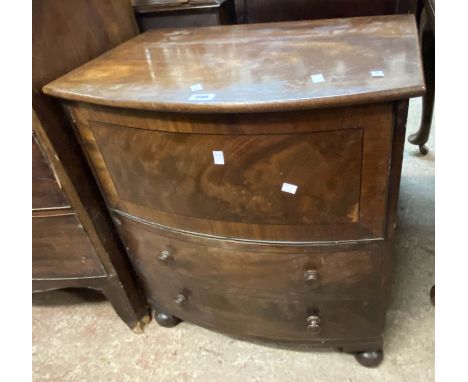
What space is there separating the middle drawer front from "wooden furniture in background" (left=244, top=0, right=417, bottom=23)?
2.10 feet

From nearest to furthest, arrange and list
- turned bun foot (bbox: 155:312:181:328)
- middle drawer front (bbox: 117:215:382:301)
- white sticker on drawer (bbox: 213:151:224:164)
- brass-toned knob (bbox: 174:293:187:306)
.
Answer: white sticker on drawer (bbox: 213:151:224:164) < middle drawer front (bbox: 117:215:382:301) < brass-toned knob (bbox: 174:293:187:306) < turned bun foot (bbox: 155:312:181:328)

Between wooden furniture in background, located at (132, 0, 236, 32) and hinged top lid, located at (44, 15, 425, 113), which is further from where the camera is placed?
wooden furniture in background, located at (132, 0, 236, 32)

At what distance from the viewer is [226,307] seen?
102 centimetres

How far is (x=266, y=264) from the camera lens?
0.87 m

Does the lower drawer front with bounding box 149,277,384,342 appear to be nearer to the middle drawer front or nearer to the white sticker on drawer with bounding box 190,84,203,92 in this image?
the middle drawer front

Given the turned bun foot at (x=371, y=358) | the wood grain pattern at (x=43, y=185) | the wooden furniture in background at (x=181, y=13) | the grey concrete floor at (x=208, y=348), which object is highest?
the wooden furniture in background at (x=181, y=13)

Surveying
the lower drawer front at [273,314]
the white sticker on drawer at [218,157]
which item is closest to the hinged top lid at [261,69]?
the white sticker on drawer at [218,157]

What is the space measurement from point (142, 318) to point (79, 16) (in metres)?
0.90

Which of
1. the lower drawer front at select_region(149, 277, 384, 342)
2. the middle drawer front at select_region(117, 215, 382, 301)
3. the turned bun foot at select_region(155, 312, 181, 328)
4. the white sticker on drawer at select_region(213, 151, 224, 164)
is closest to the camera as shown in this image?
the white sticker on drawer at select_region(213, 151, 224, 164)

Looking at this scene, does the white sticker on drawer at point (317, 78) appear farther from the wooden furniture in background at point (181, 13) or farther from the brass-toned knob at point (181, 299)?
the brass-toned knob at point (181, 299)

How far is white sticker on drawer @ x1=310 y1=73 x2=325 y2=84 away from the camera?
24.7 inches

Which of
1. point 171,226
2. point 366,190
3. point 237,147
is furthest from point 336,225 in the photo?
point 171,226

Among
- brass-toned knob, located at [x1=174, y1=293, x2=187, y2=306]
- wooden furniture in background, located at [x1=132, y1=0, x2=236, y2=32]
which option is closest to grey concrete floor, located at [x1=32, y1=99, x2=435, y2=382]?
brass-toned knob, located at [x1=174, y1=293, x2=187, y2=306]

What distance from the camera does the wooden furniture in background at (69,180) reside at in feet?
2.69
